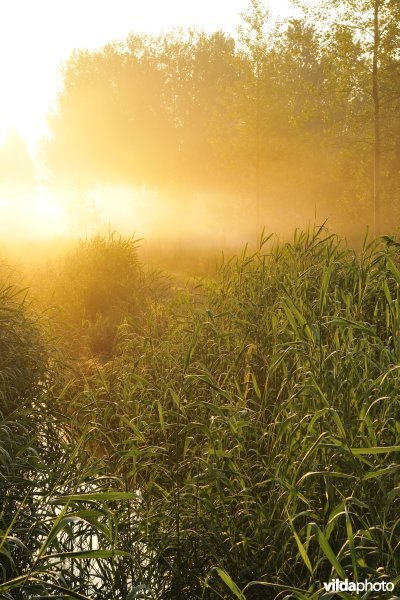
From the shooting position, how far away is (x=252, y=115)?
1065 inches

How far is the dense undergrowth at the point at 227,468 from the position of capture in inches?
121

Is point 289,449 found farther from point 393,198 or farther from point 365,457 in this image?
point 393,198

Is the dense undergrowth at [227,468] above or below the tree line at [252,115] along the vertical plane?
below

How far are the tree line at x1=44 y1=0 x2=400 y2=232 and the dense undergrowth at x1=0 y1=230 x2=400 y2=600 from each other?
14190 millimetres

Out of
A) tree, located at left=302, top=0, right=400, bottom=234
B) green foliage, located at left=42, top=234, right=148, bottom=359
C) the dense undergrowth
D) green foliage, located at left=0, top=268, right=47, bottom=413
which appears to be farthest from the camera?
tree, located at left=302, top=0, right=400, bottom=234

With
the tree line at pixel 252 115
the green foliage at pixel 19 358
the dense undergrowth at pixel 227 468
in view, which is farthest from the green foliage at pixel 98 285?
the tree line at pixel 252 115

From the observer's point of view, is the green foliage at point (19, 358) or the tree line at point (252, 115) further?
the tree line at point (252, 115)

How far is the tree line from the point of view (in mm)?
18906

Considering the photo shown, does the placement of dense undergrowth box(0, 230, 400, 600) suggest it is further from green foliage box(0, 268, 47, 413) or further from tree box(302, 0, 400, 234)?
tree box(302, 0, 400, 234)

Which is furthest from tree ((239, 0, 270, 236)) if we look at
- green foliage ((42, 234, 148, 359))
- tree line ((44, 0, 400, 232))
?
green foliage ((42, 234, 148, 359))

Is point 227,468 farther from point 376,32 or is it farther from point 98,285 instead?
point 376,32

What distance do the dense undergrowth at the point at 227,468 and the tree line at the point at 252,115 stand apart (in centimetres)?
1419

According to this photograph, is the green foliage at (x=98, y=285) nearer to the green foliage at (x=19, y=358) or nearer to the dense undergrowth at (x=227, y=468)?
the green foliage at (x=19, y=358)

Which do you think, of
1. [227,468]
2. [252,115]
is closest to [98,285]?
[227,468]
